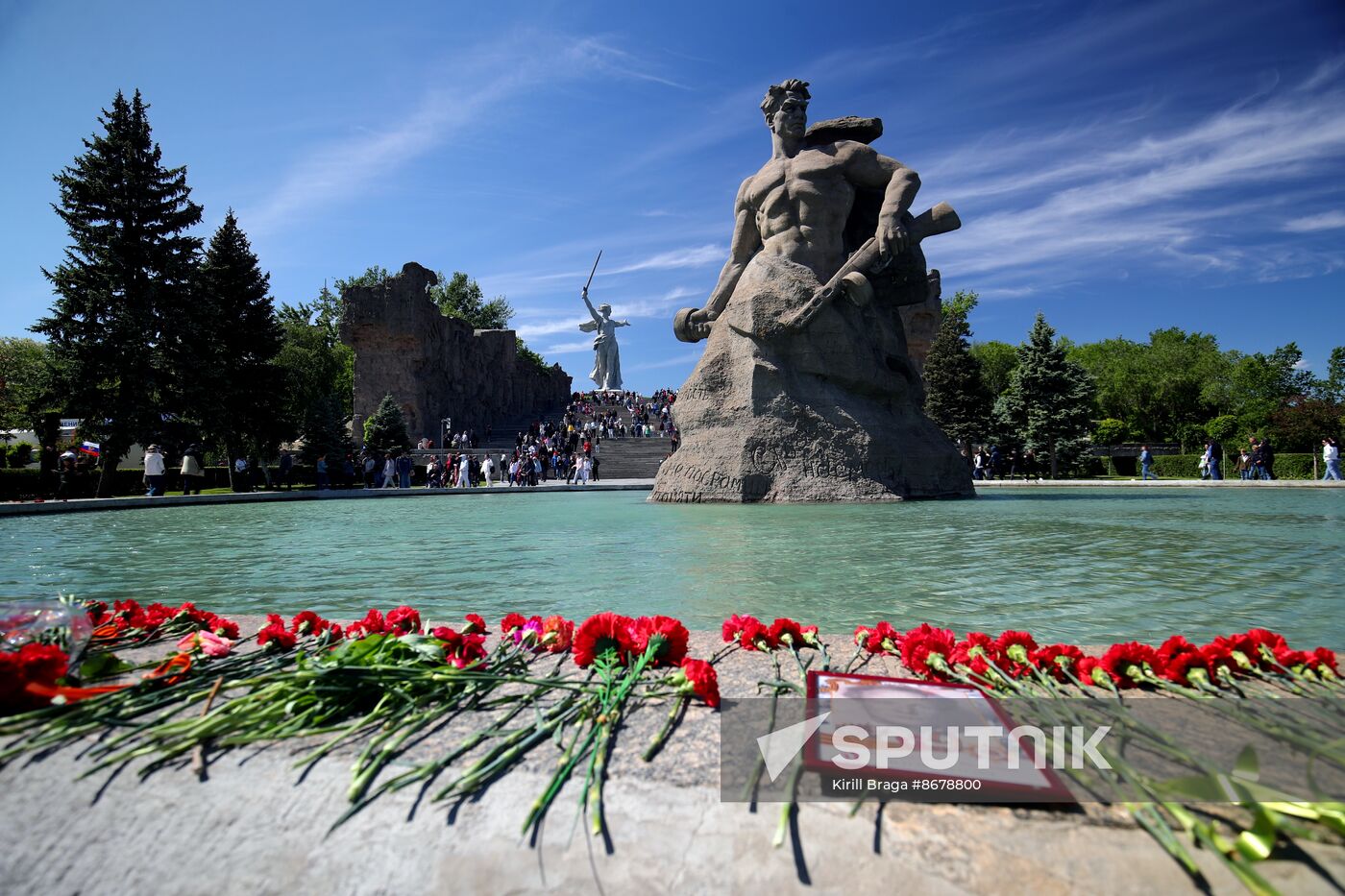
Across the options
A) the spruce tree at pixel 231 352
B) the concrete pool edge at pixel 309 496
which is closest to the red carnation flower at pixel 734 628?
the concrete pool edge at pixel 309 496

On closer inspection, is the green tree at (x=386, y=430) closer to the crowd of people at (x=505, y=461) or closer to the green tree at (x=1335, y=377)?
the crowd of people at (x=505, y=461)

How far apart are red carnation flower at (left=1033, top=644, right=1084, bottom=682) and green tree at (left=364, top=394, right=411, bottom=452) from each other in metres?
34.0

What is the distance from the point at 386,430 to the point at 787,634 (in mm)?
34794

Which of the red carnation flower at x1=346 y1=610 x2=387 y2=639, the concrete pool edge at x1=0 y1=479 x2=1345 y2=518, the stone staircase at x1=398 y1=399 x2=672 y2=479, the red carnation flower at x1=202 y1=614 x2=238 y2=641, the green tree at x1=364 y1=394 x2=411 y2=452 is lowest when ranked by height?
the concrete pool edge at x1=0 y1=479 x2=1345 y2=518

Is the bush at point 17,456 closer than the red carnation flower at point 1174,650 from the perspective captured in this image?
No

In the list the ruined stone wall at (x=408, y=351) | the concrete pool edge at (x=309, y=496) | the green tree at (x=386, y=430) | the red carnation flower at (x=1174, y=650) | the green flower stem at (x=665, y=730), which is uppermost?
the ruined stone wall at (x=408, y=351)

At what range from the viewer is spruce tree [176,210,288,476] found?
66.5ft

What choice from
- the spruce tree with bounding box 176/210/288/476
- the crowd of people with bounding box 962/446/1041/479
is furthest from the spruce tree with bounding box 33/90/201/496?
the crowd of people with bounding box 962/446/1041/479

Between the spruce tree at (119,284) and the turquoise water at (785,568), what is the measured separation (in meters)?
12.5

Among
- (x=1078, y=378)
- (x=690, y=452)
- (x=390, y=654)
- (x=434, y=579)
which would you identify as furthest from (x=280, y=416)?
(x=1078, y=378)

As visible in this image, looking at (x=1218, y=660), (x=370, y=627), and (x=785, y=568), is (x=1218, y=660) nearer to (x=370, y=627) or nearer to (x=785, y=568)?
(x=370, y=627)

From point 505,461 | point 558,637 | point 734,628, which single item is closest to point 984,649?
point 734,628

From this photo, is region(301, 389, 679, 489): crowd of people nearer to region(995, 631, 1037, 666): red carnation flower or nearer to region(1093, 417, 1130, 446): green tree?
region(995, 631, 1037, 666): red carnation flower

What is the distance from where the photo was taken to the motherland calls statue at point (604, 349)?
59250mm
